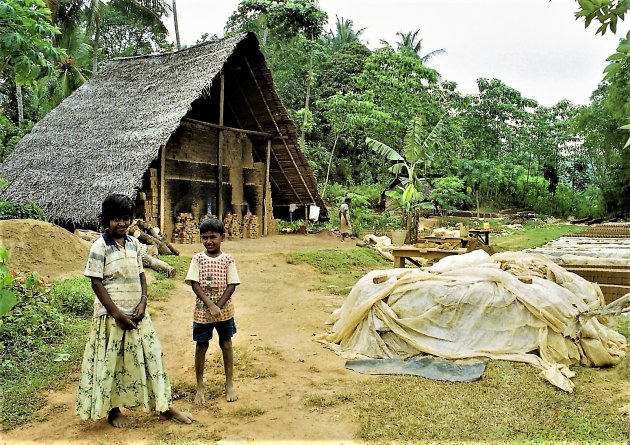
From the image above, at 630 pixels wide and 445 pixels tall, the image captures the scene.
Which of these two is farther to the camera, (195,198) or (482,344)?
(195,198)

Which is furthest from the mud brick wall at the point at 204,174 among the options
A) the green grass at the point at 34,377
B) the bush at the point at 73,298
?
the green grass at the point at 34,377

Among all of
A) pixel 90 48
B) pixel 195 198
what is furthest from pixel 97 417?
pixel 90 48

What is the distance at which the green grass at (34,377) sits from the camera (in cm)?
384

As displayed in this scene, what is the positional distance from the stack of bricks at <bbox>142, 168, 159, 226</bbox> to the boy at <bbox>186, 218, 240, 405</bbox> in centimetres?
907

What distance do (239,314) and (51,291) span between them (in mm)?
2320

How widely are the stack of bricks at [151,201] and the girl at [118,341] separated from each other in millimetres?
9424

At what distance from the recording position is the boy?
160 inches

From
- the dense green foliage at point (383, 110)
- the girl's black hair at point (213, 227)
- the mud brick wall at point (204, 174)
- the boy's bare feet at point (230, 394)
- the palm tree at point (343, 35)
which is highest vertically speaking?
the palm tree at point (343, 35)

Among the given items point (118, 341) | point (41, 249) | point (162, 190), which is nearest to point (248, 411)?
point (118, 341)

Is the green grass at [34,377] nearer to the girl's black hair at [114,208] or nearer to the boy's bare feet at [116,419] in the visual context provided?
the boy's bare feet at [116,419]

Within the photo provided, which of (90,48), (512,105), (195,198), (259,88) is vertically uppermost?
(90,48)

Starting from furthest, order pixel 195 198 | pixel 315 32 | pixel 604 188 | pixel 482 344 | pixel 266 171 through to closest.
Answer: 1. pixel 604 188
2. pixel 315 32
3. pixel 266 171
4. pixel 195 198
5. pixel 482 344

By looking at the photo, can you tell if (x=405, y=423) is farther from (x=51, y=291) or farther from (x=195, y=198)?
(x=195, y=198)

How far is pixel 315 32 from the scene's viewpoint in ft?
81.0
